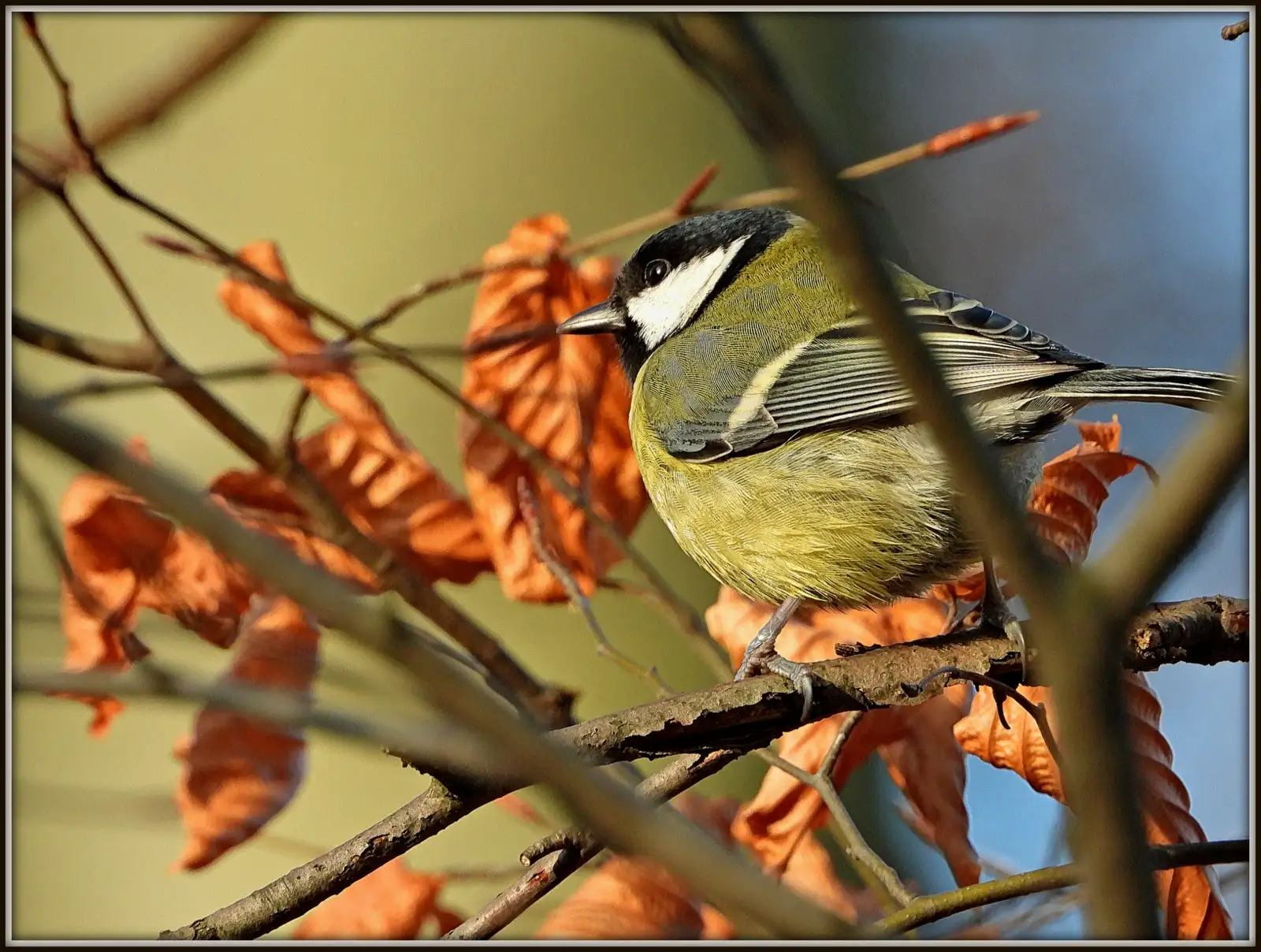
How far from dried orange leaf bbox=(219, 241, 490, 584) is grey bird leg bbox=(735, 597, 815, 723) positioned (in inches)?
16.6

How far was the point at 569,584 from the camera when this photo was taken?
1.59 metres

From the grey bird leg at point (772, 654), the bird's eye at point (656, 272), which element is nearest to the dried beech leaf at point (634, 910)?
the grey bird leg at point (772, 654)

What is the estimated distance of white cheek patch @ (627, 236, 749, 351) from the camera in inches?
84.2

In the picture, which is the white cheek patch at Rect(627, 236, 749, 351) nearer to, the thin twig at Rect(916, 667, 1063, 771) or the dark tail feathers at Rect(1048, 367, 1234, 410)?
the dark tail feathers at Rect(1048, 367, 1234, 410)

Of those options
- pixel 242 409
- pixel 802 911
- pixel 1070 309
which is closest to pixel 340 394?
pixel 242 409

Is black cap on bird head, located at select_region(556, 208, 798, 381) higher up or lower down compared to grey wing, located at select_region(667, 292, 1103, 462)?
higher up

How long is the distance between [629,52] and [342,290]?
3.25ft

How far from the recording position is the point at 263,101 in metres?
2.82

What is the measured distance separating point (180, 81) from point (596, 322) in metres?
1.00

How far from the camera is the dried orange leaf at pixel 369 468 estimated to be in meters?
1.69

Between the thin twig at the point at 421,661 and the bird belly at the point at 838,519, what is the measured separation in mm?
1095

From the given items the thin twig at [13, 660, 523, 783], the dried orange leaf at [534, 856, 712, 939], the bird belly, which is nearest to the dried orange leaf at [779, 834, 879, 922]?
the dried orange leaf at [534, 856, 712, 939]

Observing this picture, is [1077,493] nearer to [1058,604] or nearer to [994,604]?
[994,604]

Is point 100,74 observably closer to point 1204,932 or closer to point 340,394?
point 340,394
